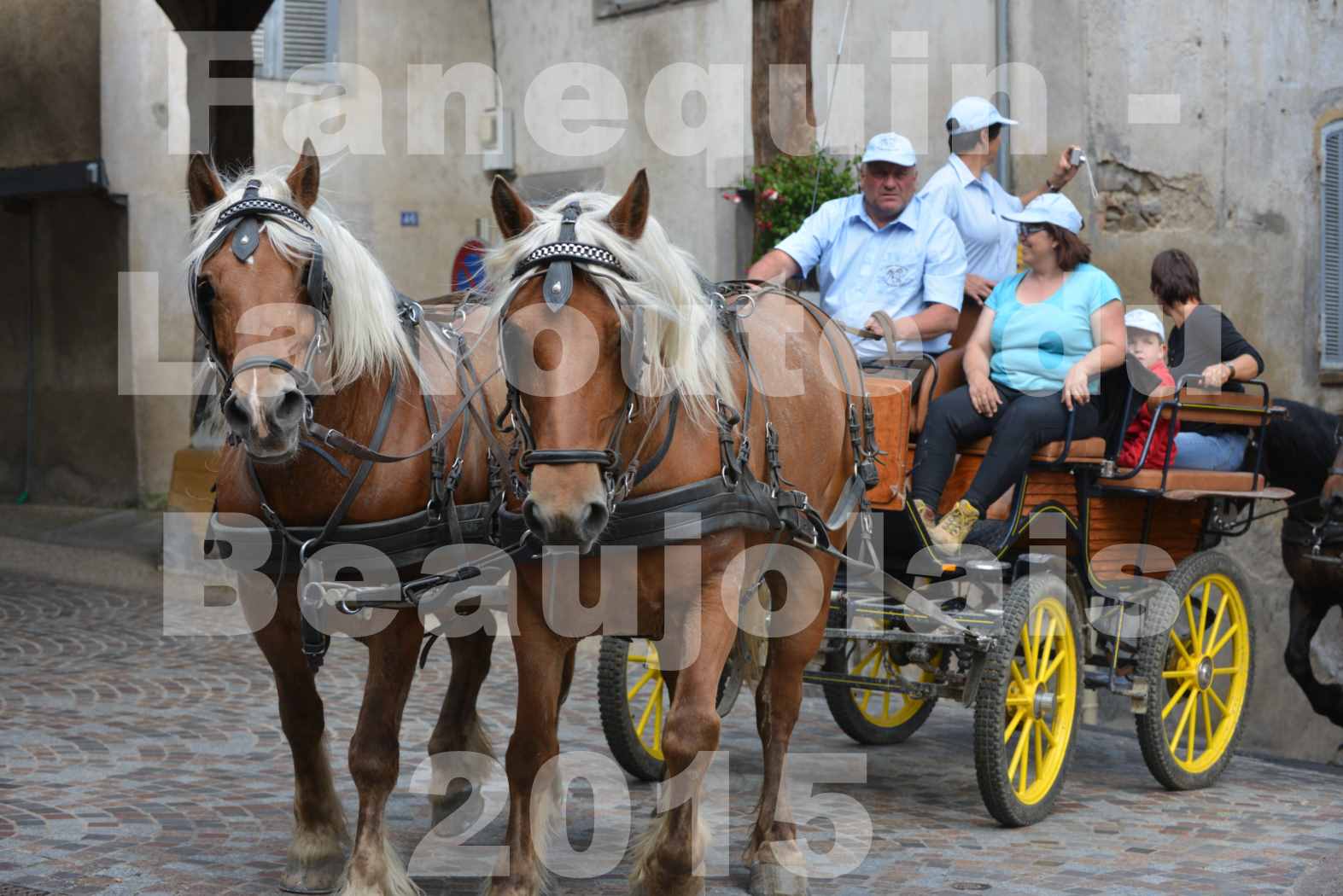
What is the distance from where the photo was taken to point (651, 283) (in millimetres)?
3533

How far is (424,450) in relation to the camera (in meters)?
4.00

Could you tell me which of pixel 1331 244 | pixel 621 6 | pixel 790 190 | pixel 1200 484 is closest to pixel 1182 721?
pixel 1200 484

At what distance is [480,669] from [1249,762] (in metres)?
3.52

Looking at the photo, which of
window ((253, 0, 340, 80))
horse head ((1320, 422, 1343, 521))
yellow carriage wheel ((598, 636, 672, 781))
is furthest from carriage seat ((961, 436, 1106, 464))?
window ((253, 0, 340, 80))

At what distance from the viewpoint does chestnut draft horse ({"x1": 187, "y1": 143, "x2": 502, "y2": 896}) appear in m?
3.60

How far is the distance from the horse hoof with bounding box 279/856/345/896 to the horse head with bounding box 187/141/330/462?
1.29 meters

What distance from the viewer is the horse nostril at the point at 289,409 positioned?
3449 mm

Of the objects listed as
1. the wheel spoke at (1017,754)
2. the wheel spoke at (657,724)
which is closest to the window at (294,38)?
the wheel spoke at (657,724)

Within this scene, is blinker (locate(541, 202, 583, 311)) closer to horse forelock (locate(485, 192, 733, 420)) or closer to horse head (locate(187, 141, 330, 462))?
horse forelock (locate(485, 192, 733, 420))

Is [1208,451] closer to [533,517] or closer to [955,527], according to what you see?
[955,527]

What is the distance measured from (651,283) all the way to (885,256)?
2151 mm

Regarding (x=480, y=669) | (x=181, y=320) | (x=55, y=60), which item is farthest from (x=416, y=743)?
(x=55, y=60)

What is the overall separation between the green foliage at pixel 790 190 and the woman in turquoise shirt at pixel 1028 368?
10.2ft

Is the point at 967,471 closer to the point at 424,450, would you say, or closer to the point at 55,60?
the point at 424,450
